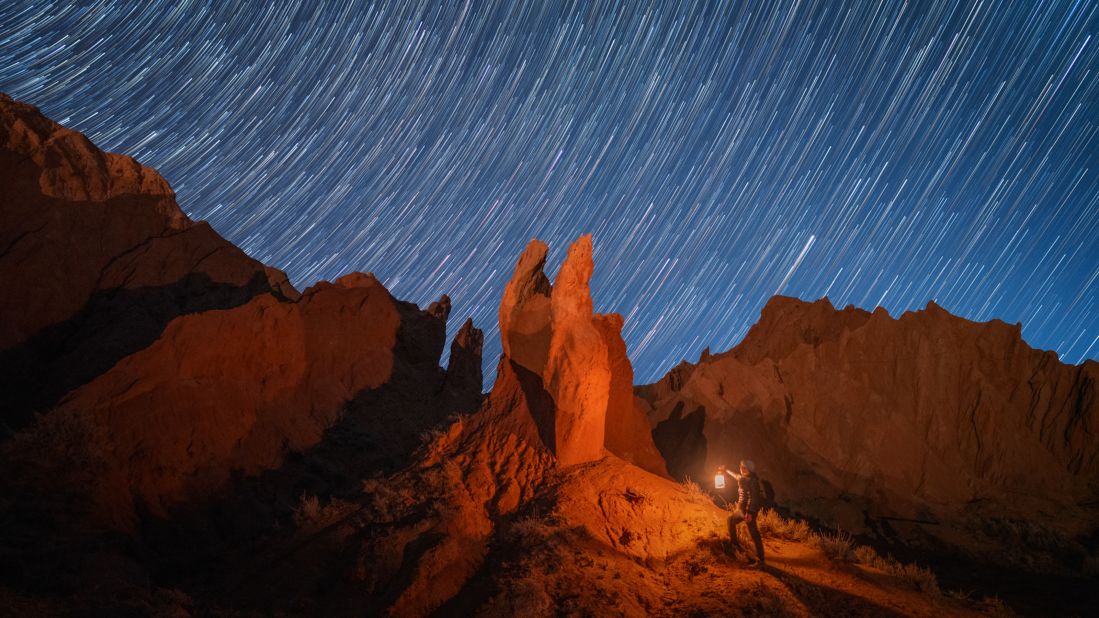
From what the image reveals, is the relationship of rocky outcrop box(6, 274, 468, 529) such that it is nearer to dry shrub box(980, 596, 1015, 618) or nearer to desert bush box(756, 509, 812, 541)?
desert bush box(756, 509, 812, 541)

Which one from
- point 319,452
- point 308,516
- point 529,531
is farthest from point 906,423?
point 308,516

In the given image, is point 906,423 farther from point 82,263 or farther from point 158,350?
point 82,263

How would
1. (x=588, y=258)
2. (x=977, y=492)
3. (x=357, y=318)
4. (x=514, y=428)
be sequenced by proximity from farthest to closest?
(x=357, y=318)
(x=977, y=492)
(x=588, y=258)
(x=514, y=428)

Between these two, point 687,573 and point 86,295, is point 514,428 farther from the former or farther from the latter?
point 86,295

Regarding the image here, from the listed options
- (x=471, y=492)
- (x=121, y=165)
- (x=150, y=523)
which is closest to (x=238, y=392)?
(x=150, y=523)

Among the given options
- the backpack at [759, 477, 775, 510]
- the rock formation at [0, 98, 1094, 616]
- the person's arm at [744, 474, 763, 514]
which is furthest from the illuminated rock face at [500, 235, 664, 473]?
the person's arm at [744, 474, 763, 514]

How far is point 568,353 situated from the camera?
15023mm

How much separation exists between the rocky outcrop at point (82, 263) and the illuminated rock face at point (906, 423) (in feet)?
97.8

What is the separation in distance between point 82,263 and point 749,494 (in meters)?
33.9

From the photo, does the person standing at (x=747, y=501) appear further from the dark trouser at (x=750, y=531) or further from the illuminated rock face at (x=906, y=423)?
the illuminated rock face at (x=906, y=423)

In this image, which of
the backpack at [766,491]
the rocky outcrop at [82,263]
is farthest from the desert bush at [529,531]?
the rocky outcrop at [82,263]

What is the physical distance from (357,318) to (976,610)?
3025 cm

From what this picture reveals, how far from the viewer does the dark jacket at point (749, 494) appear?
11.5 meters

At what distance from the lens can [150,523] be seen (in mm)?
15703
